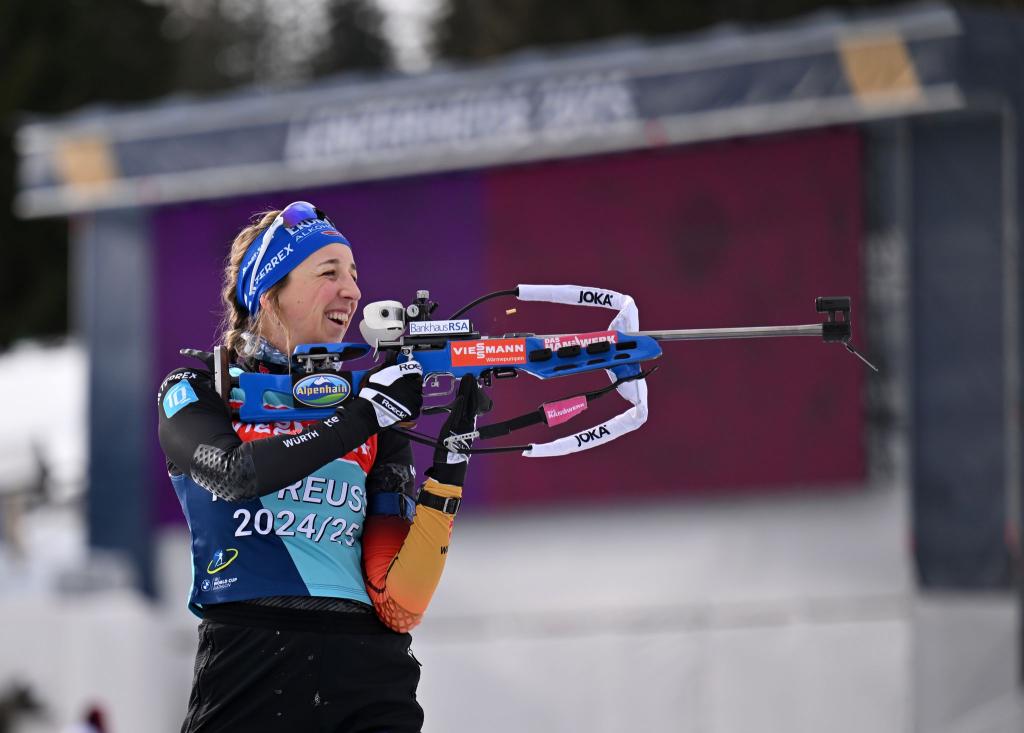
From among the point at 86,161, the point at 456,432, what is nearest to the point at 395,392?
the point at 456,432

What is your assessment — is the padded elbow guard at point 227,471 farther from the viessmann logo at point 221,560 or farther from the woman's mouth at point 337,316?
the woman's mouth at point 337,316

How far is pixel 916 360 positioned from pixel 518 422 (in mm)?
7188

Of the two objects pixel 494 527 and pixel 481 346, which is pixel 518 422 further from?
Answer: pixel 494 527

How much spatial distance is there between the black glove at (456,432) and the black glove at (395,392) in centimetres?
8

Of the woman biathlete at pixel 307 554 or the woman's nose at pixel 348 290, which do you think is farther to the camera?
the woman's nose at pixel 348 290

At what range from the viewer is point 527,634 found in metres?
10.7

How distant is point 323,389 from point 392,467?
26cm

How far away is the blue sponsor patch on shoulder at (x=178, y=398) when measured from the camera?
3.39 meters

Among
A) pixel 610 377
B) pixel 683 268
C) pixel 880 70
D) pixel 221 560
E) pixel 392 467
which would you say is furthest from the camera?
pixel 683 268

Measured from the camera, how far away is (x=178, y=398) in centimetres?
340

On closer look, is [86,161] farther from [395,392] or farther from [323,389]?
[395,392]

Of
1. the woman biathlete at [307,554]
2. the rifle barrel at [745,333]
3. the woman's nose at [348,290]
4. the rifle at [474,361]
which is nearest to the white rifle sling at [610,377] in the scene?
the rifle at [474,361]

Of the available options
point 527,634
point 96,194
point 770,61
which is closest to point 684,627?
point 527,634

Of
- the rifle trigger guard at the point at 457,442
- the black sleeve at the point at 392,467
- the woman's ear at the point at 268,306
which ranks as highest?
the woman's ear at the point at 268,306
